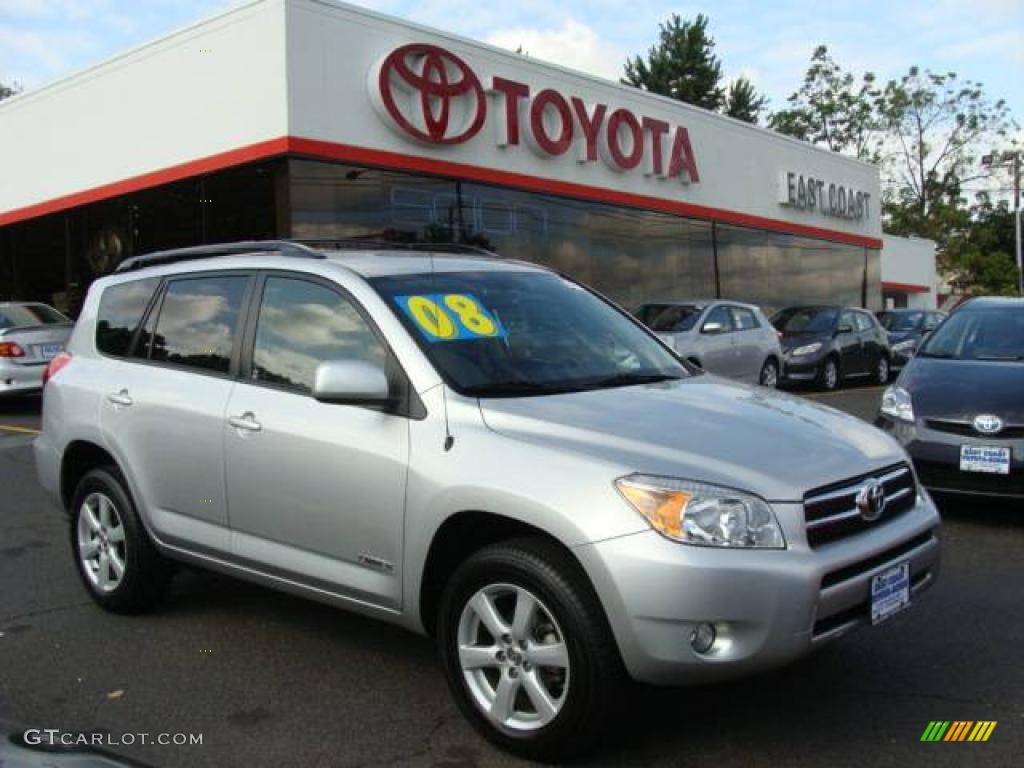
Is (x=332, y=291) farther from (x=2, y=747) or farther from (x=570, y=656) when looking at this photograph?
(x=2, y=747)

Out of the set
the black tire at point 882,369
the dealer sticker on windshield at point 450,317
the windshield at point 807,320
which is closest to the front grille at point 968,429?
the dealer sticker on windshield at point 450,317

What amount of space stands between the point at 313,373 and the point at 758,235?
22.6 m

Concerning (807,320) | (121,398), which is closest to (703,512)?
(121,398)

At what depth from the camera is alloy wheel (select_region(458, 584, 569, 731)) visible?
3266 mm

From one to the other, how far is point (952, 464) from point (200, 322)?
4.52 m

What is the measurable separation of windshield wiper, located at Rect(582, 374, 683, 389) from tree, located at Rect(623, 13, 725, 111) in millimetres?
52401

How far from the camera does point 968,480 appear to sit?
6.34m

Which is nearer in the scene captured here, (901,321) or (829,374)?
(829,374)

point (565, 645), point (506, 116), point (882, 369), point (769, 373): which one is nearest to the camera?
point (565, 645)

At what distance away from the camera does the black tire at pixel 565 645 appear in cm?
312

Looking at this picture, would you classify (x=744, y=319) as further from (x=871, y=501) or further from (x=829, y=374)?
(x=871, y=501)

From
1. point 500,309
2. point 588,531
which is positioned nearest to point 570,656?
point 588,531

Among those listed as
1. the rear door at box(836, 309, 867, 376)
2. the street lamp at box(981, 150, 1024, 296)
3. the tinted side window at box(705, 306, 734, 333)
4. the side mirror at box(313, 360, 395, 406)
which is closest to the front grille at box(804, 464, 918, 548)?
the side mirror at box(313, 360, 395, 406)

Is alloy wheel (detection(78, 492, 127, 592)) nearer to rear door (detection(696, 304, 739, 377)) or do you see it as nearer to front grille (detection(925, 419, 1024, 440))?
front grille (detection(925, 419, 1024, 440))
